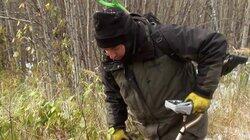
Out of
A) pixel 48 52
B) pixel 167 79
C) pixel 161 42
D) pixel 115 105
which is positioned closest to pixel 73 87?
pixel 48 52

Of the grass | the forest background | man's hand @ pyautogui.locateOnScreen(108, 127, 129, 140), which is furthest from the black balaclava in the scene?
the forest background

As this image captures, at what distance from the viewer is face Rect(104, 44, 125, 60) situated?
9.62ft

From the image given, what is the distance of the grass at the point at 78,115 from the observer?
4.02 meters

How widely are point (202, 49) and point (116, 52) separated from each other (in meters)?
0.53

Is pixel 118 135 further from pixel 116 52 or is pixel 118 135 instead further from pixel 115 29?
pixel 115 29

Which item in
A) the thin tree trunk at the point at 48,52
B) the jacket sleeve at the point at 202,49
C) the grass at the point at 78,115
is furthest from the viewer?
the thin tree trunk at the point at 48,52

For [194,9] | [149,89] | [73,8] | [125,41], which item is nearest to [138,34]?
[125,41]

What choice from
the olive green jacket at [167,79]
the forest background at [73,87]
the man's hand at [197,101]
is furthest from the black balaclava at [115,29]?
the forest background at [73,87]

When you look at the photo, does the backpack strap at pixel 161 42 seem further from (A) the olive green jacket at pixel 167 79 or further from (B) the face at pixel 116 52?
(B) the face at pixel 116 52

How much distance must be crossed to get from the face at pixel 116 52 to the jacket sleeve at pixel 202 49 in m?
0.29

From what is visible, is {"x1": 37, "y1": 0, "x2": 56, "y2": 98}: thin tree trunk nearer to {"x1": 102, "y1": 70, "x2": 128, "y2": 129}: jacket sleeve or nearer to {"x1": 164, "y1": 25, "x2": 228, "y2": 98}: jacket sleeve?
{"x1": 102, "y1": 70, "x2": 128, "y2": 129}: jacket sleeve

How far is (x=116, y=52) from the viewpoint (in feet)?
9.74

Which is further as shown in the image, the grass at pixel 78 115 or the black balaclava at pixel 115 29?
the grass at pixel 78 115

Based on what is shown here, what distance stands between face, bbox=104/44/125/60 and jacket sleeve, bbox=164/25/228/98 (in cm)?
29
